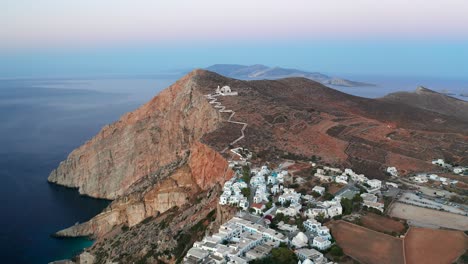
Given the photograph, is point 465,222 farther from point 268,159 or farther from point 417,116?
point 417,116

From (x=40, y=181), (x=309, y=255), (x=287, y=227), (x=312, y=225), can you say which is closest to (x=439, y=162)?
(x=312, y=225)

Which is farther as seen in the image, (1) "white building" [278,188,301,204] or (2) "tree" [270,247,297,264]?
(1) "white building" [278,188,301,204]

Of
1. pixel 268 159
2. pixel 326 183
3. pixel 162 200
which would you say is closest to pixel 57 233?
pixel 162 200

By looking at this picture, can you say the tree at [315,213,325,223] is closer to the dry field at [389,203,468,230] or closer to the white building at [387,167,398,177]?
the dry field at [389,203,468,230]

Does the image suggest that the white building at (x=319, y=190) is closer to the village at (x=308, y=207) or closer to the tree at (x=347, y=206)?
the village at (x=308, y=207)

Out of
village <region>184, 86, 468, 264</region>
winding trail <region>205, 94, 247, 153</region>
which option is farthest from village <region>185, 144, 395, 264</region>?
winding trail <region>205, 94, 247, 153</region>

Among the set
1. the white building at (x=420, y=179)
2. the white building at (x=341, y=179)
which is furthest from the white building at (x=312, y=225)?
the white building at (x=420, y=179)

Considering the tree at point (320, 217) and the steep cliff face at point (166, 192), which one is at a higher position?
the tree at point (320, 217)
